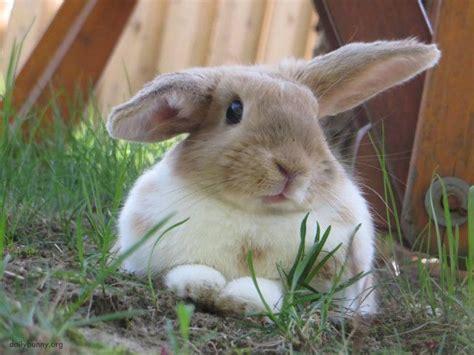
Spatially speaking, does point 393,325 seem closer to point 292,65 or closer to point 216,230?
point 216,230

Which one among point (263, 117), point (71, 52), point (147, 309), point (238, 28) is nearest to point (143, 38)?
point (238, 28)

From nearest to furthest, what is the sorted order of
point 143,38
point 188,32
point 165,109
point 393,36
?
point 165,109 → point 393,36 → point 188,32 → point 143,38

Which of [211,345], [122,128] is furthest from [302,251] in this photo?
[122,128]

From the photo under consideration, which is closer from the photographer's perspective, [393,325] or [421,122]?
[393,325]

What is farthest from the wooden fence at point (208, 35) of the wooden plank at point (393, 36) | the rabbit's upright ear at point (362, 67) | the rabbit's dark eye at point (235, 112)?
the rabbit's dark eye at point (235, 112)

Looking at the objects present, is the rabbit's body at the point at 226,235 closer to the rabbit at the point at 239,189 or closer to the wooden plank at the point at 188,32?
the rabbit at the point at 239,189

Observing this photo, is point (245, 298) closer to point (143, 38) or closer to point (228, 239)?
point (228, 239)
